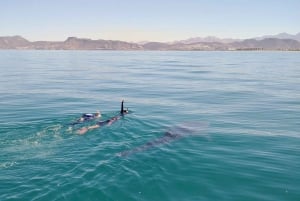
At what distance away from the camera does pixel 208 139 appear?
2555 cm

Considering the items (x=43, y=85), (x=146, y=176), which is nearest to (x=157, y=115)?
(x=146, y=176)

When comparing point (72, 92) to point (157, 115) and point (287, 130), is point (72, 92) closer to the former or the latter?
point (157, 115)

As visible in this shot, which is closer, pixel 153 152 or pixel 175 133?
pixel 153 152

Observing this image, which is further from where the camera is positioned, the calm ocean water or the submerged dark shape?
the submerged dark shape

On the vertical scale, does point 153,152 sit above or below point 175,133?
below

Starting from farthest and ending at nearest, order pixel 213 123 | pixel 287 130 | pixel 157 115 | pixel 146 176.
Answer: pixel 157 115 → pixel 213 123 → pixel 287 130 → pixel 146 176

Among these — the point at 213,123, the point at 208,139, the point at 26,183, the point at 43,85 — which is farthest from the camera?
the point at 43,85

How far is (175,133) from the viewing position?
26250 millimetres

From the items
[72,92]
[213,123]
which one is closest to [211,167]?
[213,123]

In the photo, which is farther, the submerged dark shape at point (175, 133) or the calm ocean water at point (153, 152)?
the submerged dark shape at point (175, 133)

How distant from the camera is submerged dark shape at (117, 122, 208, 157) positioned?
21.9m

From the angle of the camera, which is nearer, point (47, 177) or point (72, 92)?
point (47, 177)

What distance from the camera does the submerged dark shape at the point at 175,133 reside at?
2195 cm

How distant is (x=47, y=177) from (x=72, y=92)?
115 feet
